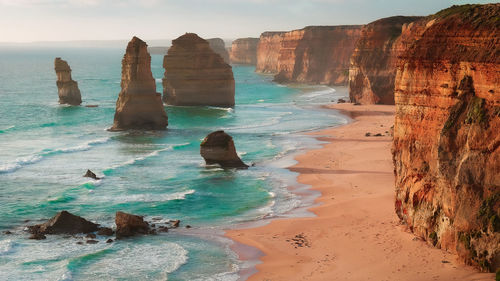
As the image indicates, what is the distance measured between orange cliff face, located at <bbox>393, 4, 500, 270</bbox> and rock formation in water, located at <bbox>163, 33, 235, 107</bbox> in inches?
2359

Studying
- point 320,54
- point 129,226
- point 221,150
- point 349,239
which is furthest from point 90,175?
point 320,54

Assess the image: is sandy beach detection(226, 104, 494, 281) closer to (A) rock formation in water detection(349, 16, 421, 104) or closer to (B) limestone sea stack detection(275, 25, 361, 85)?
(A) rock formation in water detection(349, 16, 421, 104)

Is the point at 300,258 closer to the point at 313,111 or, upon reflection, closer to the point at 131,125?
the point at 131,125

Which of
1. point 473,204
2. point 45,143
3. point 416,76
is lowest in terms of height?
point 45,143

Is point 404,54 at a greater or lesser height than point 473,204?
greater

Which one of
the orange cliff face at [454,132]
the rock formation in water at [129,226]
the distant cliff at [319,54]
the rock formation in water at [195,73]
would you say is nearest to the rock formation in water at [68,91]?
the rock formation in water at [195,73]

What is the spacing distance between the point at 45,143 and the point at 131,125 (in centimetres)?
869

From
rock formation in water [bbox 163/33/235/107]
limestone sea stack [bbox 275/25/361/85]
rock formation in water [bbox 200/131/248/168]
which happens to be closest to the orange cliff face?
rock formation in water [bbox 200/131/248/168]

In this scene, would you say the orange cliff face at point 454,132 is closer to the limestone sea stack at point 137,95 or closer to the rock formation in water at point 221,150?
the rock formation in water at point 221,150

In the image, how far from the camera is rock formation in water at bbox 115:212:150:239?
28.1m

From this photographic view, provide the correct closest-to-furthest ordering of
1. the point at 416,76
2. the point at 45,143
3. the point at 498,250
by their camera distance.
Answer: the point at 498,250 < the point at 416,76 < the point at 45,143

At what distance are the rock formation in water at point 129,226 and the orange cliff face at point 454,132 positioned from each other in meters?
12.0

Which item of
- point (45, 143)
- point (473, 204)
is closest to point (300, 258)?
point (473, 204)

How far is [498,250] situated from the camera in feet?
64.1
